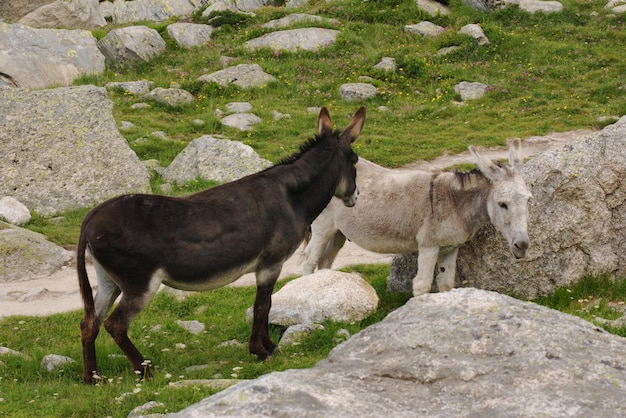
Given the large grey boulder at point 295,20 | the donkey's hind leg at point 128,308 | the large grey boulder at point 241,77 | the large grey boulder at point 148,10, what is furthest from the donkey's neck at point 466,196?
the large grey boulder at point 148,10

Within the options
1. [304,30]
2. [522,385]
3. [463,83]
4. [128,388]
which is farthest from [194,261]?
[304,30]

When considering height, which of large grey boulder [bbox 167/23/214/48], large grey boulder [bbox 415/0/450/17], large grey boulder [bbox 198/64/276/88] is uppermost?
large grey boulder [bbox 415/0/450/17]

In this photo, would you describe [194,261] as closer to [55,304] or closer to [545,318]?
[545,318]

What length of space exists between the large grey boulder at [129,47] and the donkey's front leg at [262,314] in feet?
72.3

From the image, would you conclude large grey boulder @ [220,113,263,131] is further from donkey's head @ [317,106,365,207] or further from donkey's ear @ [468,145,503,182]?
donkey's ear @ [468,145,503,182]

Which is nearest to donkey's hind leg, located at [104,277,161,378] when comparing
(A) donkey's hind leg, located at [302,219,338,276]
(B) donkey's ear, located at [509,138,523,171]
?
(A) donkey's hind leg, located at [302,219,338,276]

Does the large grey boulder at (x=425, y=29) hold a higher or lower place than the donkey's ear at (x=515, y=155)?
lower

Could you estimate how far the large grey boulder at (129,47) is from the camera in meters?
29.8

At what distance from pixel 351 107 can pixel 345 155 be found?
52.6ft

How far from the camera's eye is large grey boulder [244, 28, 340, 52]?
30753mm

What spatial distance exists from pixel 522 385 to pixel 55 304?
11198mm

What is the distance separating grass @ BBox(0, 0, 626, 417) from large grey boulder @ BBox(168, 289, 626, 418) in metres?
3.71

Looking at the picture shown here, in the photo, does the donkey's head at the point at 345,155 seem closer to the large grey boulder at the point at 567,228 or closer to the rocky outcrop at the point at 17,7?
the large grey boulder at the point at 567,228

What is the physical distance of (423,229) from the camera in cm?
1125
